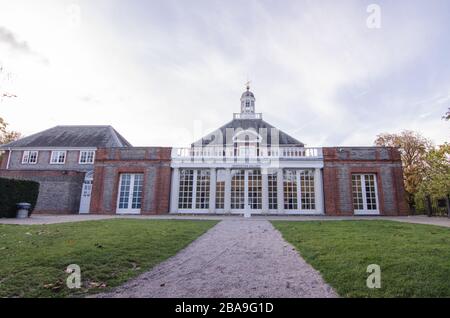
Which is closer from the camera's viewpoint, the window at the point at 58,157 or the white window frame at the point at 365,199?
the white window frame at the point at 365,199

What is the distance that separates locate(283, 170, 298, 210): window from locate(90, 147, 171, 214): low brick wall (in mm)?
8114

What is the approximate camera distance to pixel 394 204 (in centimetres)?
1627

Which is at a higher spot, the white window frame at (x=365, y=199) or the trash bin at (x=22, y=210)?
the white window frame at (x=365, y=199)

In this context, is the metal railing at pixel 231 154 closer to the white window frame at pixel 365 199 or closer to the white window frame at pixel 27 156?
the white window frame at pixel 365 199

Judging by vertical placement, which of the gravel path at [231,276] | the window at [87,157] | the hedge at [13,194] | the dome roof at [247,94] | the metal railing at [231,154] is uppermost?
the dome roof at [247,94]

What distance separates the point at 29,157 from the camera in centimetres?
2484

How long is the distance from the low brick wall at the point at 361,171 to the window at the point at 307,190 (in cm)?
83

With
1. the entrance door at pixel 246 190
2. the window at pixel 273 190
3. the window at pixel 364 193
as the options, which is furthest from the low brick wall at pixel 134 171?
the window at pixel 364 193

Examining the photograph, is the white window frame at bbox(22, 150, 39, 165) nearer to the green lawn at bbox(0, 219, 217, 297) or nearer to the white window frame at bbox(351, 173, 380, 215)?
the green lawn at bbox(0, 219, 217, 297)

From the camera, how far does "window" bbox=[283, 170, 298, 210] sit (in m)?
16.9

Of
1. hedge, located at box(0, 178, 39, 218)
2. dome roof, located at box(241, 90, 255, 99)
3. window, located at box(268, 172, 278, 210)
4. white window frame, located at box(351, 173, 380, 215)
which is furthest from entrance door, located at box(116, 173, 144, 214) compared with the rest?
dome roof, located at box(241, 90, 255, 99)

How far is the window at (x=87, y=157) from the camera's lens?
78.4 feet
